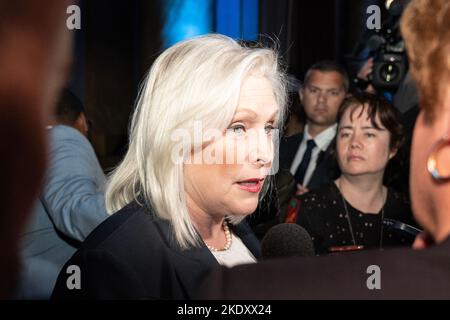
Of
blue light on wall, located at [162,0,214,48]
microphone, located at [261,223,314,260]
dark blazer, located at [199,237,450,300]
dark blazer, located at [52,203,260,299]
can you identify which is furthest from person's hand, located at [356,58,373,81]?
dark blazer, located at [199,237,450,300]

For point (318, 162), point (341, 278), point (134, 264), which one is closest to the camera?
point (341, 278)

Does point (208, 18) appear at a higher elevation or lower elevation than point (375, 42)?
higher

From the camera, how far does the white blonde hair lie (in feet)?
4.97

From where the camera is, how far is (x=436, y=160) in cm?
75

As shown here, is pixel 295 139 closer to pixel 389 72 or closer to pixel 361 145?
pixel 389 72

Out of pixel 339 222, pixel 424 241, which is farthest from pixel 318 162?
pixel 424 241

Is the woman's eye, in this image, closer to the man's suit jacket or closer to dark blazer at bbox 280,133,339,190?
the man's suit jacket

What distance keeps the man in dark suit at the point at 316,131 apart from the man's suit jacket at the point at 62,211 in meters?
1.10

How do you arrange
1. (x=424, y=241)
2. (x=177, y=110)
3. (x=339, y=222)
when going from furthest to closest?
(x=339, y=222) < (x=177, y=110) < (x=424, y=241)

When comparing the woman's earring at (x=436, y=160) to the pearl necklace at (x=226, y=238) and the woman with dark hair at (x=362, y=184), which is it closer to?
the pearl necklace at (x=226, y=238)

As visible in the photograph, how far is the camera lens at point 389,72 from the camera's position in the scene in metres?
3.31

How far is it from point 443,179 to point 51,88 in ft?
1.44

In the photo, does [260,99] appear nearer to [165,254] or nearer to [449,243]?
[165,254]

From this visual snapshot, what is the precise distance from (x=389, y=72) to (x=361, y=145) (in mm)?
739
